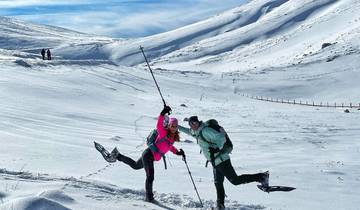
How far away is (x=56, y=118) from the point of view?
23156 millimetres

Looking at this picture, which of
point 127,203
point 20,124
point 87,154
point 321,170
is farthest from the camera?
point 20,124

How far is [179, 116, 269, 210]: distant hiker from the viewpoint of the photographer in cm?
1013

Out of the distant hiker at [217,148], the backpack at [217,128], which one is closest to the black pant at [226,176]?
the distant hiker at [217,148]

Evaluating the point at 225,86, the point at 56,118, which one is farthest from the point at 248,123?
the point at 225,86

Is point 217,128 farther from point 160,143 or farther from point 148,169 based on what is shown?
point 148,169

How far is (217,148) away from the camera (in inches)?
401

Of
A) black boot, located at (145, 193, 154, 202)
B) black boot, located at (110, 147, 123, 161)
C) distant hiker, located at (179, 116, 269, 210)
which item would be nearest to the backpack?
distant hiker, located at (179, 116, 269, 210)

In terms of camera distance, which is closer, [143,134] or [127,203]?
[127,203]

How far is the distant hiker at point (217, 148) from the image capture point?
10.1 metres

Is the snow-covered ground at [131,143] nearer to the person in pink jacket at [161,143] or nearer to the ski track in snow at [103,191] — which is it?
the ski track in snow at [103,191]

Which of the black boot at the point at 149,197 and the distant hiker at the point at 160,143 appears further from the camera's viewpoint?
the distant hiker at the point at 160,143

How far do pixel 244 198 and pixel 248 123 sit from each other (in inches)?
765

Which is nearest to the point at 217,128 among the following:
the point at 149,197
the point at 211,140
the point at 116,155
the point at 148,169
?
the point at 211,140

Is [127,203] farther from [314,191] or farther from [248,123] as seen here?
[248,123]
